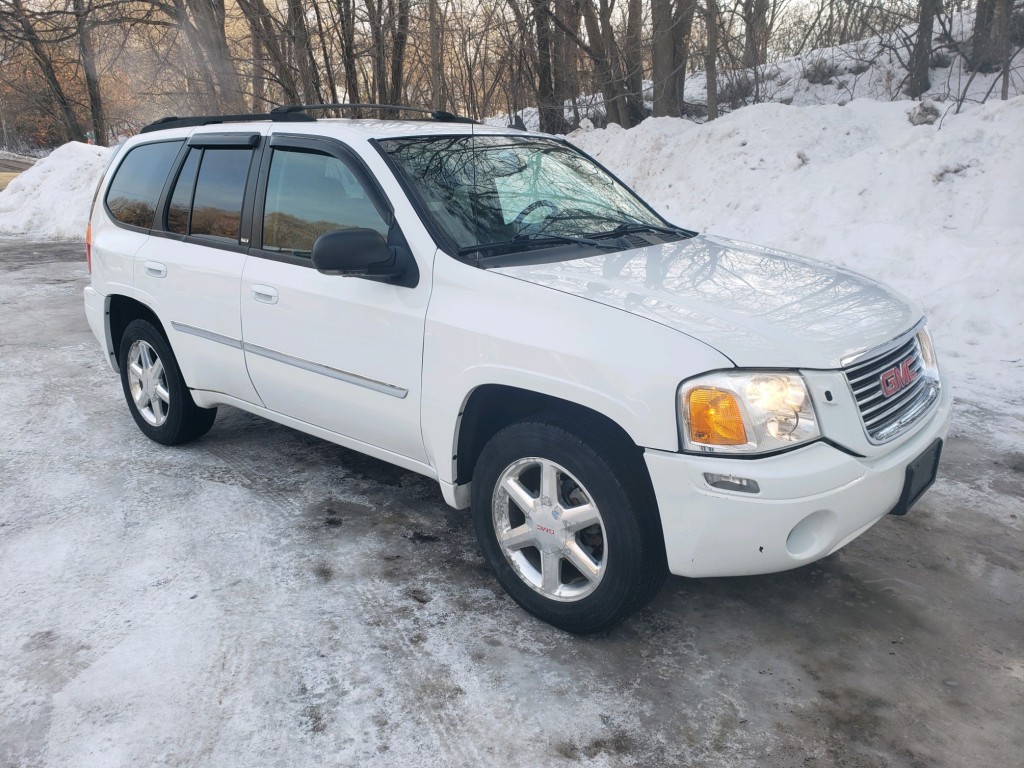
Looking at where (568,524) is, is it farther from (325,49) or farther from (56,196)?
(56,196)

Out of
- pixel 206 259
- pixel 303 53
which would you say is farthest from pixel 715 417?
pixel 303 53

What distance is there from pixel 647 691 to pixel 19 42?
68.3 feet

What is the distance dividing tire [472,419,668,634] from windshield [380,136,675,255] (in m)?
0.88

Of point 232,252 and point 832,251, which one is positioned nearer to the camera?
point 232,252

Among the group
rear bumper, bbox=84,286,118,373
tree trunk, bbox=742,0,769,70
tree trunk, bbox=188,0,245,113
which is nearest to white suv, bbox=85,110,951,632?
rear bumper, bbox=84,286,118,373

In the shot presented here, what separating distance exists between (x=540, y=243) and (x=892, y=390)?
1.47 m

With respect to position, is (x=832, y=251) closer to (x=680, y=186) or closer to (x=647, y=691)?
(x=680, y=186)

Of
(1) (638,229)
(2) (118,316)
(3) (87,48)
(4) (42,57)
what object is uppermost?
(4) (42,57)

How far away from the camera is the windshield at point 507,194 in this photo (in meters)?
3.55

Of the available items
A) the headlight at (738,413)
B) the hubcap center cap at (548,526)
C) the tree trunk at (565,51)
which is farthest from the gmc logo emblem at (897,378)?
the tree trunk at (565,51)

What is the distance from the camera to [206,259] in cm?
433

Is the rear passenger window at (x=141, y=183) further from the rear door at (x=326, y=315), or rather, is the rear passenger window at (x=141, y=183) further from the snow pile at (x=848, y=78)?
the snow pile at (x=848, y=78)

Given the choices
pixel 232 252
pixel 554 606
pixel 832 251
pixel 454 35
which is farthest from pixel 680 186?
pixel 554 606

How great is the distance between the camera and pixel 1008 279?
6879mm
